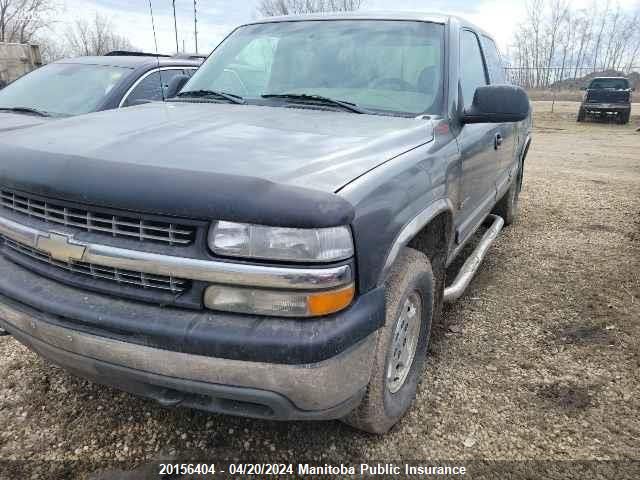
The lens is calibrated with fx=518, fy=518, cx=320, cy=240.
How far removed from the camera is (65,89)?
5.33 metres

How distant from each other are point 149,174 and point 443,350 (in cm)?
212

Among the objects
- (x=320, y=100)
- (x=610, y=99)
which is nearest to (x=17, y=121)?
(x=320, y=100)

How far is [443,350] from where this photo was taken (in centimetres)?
311

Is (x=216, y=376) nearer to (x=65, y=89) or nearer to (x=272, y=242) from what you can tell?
(x=272, y=242)

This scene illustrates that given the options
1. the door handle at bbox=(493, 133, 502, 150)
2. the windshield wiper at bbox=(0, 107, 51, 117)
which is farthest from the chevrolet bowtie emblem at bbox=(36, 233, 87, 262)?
the windshield wiper at bbox=(0, 107, 51, 117)

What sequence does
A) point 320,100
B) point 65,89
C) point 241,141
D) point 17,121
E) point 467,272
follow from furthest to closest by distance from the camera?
point 65,89
point 17,121
point 467,272
point 320,100
point 241,141

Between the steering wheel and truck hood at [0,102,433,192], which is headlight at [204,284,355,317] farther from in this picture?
the steering wheel

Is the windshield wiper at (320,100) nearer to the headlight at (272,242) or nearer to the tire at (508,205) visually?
the headlight at (272,242)

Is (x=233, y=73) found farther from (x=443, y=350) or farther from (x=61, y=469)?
(x=61, y=469)

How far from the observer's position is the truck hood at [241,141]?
1.75 m

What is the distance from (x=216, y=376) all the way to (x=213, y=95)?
6.53ft

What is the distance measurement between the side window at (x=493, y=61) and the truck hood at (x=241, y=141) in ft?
6.03

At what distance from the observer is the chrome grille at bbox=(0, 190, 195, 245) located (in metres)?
1.67

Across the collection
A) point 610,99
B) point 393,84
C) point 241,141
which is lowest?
point 610,99
